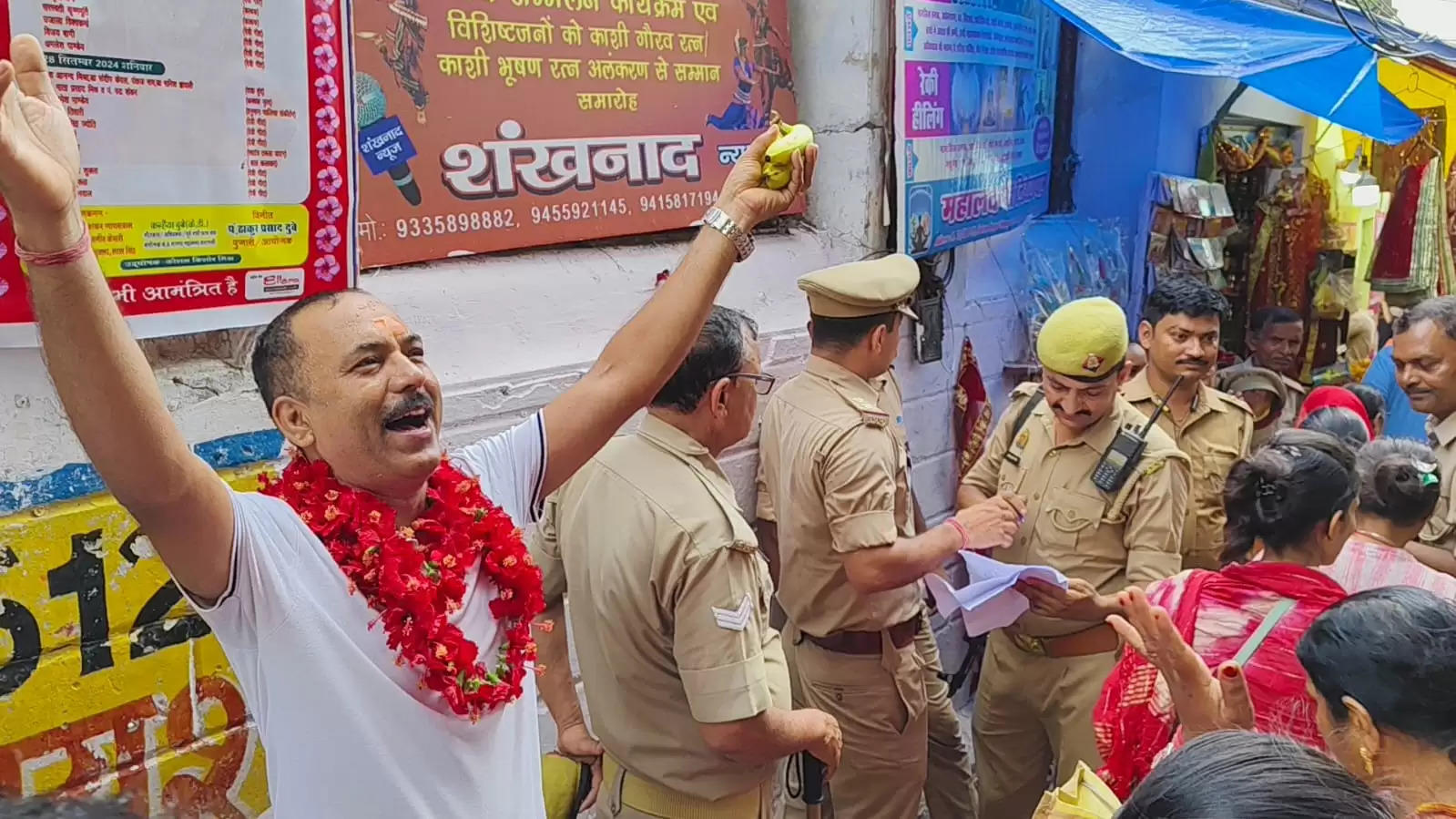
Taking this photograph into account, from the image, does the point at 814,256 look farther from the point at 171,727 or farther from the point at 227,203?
the point at 171,727

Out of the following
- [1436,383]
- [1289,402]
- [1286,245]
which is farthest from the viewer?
[1286,245]

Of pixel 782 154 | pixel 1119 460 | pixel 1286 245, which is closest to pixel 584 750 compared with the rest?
pixel 782 154

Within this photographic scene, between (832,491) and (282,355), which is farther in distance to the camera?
(832,491)

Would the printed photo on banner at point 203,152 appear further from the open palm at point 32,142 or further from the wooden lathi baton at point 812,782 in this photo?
the wooden lathi baton at point 812,782

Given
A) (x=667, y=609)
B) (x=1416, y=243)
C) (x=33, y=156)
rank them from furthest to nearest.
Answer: (x=1416, y=243), (x=667, y=609), (x=33, y=156)

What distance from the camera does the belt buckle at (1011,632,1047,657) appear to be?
10.8ft

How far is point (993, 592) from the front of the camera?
2.93 meters

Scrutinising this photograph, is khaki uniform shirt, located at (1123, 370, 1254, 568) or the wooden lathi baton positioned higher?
khaki uniform shirt, located at (1123, 370, 1254, 568)

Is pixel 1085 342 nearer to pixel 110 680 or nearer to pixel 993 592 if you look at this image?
pixel 993 592

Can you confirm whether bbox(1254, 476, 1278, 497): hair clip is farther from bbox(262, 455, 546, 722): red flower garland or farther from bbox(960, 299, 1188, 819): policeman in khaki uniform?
bbox(262, 455, 546, 722): red flower garland

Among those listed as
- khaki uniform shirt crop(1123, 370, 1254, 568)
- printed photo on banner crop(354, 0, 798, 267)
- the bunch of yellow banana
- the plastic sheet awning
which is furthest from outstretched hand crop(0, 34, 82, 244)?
the plastic sheet awning

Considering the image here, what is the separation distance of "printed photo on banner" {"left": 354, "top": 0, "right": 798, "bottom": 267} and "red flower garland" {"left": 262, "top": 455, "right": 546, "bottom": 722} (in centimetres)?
121

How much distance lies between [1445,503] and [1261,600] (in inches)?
72.5

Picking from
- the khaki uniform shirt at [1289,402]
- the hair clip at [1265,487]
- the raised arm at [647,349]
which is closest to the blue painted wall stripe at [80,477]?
the raised arm at [647,349]
